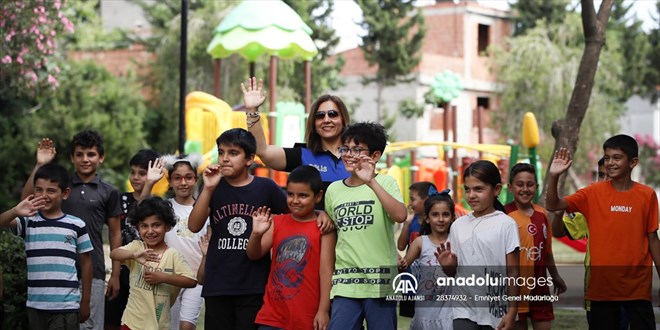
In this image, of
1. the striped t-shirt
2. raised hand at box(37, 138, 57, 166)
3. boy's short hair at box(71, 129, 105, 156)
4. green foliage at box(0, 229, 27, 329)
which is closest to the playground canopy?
green foliage at box(0, 229, 27, 329)

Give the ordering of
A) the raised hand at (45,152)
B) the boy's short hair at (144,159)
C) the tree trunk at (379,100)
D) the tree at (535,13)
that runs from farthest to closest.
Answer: the tree at (535,13), the tree trunk at (379,100), the boy's short hair at (144,159), the raised hand at (45,152)

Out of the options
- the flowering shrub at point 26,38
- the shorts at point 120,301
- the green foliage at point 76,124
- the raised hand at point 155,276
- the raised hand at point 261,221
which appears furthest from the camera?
the green foliage at point 76,124

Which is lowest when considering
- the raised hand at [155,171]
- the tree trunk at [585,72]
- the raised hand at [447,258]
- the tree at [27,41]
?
the raised hand at [447,258]

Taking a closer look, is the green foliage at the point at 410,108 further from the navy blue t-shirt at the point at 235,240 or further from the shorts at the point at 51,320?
the navy blue t-shirt at the point at 235,240

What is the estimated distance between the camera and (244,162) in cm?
681

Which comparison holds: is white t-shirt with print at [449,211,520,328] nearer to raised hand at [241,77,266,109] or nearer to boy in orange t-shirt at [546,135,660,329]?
boy in orange t-shirt at [546,135,660,329]

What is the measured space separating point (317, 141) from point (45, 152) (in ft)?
6.57

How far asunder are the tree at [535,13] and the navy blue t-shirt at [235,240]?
38.7 metres

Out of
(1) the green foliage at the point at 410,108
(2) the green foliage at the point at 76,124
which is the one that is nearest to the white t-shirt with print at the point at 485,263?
(2) the green foliage at the point at 76,124

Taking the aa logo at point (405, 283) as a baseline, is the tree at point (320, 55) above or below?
above

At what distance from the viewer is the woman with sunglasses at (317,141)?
6.92m

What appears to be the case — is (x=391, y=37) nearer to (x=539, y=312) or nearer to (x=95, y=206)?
(x=95, y=206)

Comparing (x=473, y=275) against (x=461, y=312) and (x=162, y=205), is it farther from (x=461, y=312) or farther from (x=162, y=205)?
(x=162, y=205)

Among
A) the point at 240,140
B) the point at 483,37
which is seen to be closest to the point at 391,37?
the point at 483,37
